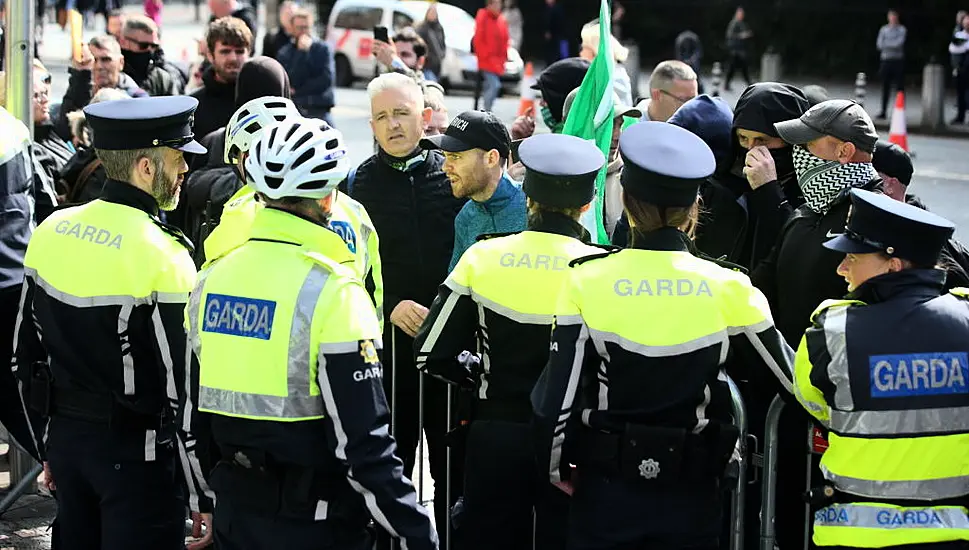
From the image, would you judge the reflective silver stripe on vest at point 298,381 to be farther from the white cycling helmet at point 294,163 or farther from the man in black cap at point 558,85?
the man in black cap at point 558,85

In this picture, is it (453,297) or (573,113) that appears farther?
(573,113)

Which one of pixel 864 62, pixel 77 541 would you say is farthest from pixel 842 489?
pixel 864 62

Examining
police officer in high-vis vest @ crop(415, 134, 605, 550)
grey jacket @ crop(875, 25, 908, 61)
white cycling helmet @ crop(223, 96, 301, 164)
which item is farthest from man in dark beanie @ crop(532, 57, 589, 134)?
grey jacket @ crop(875, 25, 908, 61)

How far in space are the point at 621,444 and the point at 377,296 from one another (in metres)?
1.52

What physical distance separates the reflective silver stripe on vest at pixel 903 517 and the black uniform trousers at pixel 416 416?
2.16m

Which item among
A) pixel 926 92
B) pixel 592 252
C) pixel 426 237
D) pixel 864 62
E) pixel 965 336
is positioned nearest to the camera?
pixel 965 336

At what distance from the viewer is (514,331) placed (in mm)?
4441

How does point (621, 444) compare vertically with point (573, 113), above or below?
below

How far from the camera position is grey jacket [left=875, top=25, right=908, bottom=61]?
23.4 m

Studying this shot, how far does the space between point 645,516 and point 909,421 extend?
80 cm

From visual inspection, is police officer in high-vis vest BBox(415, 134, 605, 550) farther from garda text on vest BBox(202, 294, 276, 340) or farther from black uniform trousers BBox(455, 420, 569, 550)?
garda text on vest BBox(202, 294, 276, 340)

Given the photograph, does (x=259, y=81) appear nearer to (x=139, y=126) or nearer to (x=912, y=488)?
(x=139, y=126)

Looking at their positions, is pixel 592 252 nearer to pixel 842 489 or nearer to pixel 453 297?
pixel 453 297

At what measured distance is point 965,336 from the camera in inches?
150
